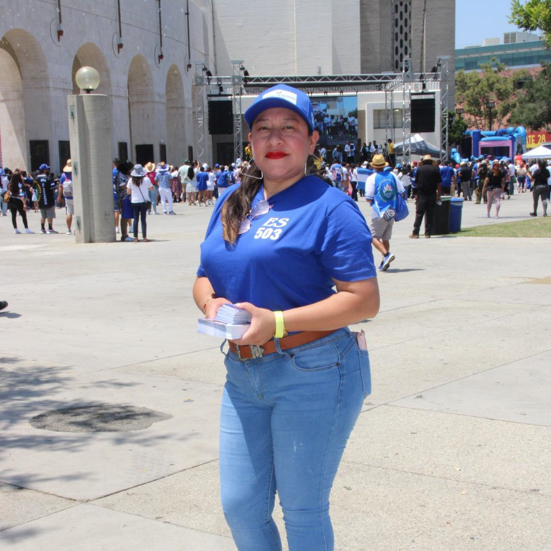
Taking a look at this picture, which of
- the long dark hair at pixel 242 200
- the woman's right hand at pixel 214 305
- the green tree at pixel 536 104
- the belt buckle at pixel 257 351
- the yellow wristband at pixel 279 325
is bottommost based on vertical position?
the belt buckle at pixel 257 351

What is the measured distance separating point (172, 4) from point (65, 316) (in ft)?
136

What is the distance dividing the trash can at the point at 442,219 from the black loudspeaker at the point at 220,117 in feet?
90.9

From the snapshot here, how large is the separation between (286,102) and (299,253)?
21.4 inches

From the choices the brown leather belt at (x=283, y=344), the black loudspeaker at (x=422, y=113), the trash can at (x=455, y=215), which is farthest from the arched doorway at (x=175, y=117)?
the brown leather belt at (x=283, y=344)

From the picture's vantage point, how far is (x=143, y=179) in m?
18.3

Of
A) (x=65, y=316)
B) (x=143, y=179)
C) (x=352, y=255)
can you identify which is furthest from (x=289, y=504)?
(x=143, y=179)

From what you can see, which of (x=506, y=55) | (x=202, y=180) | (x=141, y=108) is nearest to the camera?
(x=202, y=180)

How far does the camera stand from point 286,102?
2.88 meters

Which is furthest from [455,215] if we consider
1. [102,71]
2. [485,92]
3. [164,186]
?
[485,92]

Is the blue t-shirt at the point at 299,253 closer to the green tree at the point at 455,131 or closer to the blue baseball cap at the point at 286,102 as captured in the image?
the blue baseball cap at the point at 286,102

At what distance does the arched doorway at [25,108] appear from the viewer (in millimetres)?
35469

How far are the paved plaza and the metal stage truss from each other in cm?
3414

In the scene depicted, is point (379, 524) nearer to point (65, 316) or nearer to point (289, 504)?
point (289, 504)

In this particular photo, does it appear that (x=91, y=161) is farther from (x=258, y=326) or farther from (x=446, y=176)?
(x=258, y=326)
